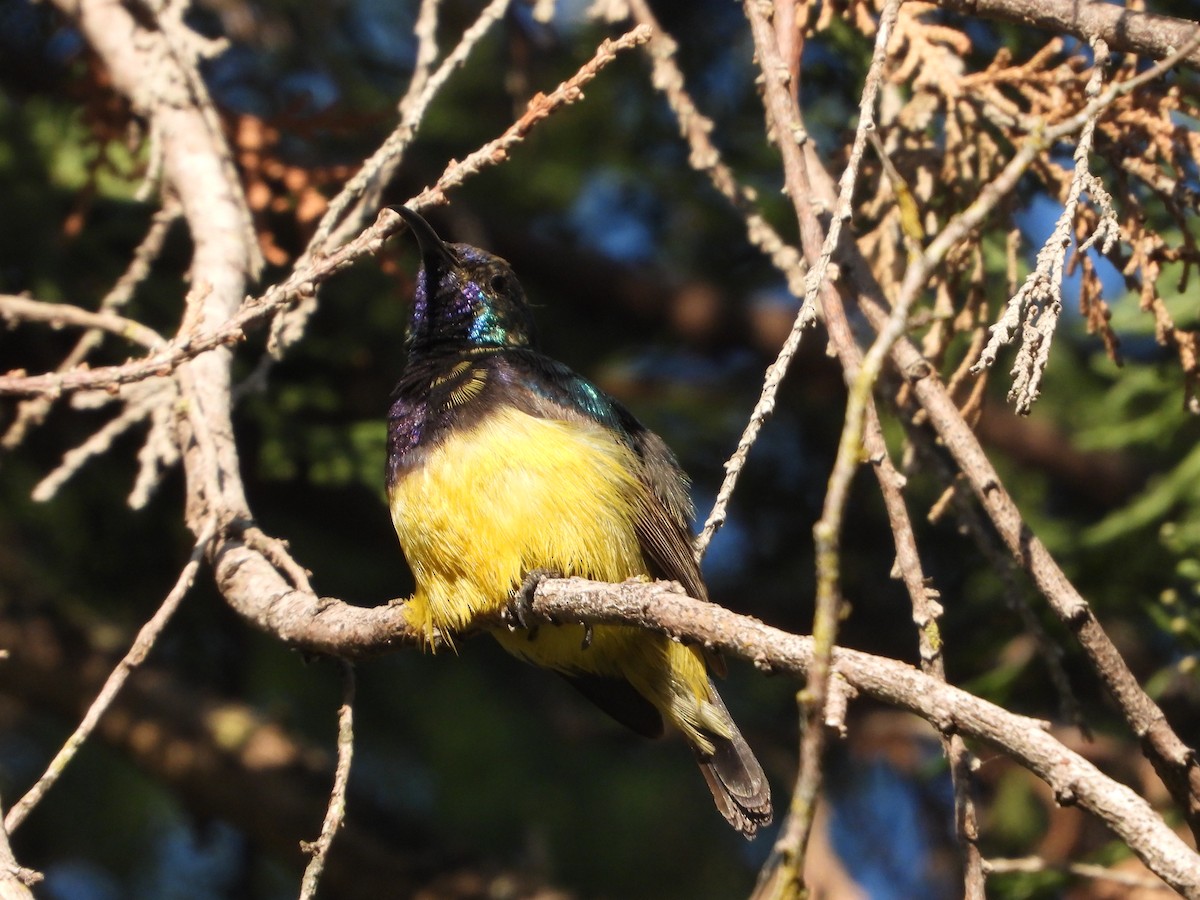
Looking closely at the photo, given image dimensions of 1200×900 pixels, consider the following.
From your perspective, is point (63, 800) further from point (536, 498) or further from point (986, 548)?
point (986, 548)

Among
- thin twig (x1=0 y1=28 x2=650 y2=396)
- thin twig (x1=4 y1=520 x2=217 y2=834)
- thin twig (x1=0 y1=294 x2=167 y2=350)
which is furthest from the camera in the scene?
thin twig (x1=0 y1=294 x2=167 y2=350)

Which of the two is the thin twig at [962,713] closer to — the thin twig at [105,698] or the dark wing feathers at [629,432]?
the thin twig at [105,698]

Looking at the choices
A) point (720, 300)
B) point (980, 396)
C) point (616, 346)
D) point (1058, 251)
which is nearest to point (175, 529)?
point (616, 346)

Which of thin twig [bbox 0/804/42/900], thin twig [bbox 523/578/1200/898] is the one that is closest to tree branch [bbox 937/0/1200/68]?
thin twig [bbox 523/578/1200/898]

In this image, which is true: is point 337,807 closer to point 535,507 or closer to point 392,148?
point 535,507

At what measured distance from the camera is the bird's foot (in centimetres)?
325

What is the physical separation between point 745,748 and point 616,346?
3.15 m

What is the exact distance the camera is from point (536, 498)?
3.45 m

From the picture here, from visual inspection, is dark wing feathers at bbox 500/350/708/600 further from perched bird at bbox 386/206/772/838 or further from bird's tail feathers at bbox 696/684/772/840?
bird's tail feathers at bbox 696/684/772/840

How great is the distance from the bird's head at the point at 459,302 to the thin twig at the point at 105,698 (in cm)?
129

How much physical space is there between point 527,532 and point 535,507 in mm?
68

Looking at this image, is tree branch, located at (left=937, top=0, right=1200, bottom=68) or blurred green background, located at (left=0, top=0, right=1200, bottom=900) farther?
blurred green background, located at (left=0, top=0, right=1200, bottom=900)

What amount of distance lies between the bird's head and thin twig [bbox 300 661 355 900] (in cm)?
140

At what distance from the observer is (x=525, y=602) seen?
3.26 m
